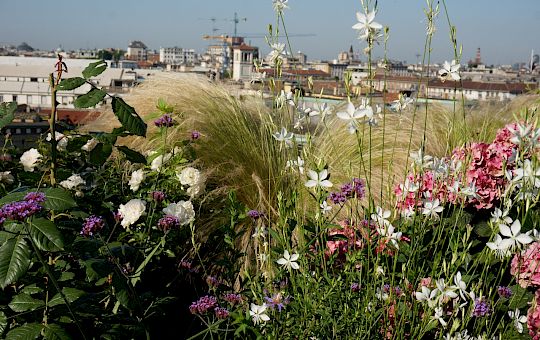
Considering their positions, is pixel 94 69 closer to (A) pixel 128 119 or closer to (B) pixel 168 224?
(A) pixel 128 119

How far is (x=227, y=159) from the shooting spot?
8.77 feet

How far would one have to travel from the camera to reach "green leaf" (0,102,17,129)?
128cm

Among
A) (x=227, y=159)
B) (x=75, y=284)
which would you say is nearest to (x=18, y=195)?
(x=75, y=284)

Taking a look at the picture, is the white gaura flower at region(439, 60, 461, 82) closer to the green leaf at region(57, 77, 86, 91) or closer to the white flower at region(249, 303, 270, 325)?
the white flower at region(249, 303, 270, 325)

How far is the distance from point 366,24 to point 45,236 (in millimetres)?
670

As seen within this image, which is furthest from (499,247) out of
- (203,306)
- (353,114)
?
(203,306)

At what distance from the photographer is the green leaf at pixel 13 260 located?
94 centimetres

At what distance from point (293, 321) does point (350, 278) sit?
0.15 meters

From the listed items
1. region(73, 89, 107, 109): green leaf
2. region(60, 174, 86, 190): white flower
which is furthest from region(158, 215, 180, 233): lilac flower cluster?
region(60, 174, 86, 190): white flower

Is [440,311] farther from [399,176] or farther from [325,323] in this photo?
[399,176]

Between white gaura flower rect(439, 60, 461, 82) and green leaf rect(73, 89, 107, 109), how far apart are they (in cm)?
71

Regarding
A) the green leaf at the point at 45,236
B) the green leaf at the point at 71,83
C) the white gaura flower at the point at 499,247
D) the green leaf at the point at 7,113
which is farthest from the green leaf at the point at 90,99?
the white gaura flower at the point at 499,247

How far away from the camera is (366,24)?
1.11 metres

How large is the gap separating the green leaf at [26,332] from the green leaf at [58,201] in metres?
0.21
